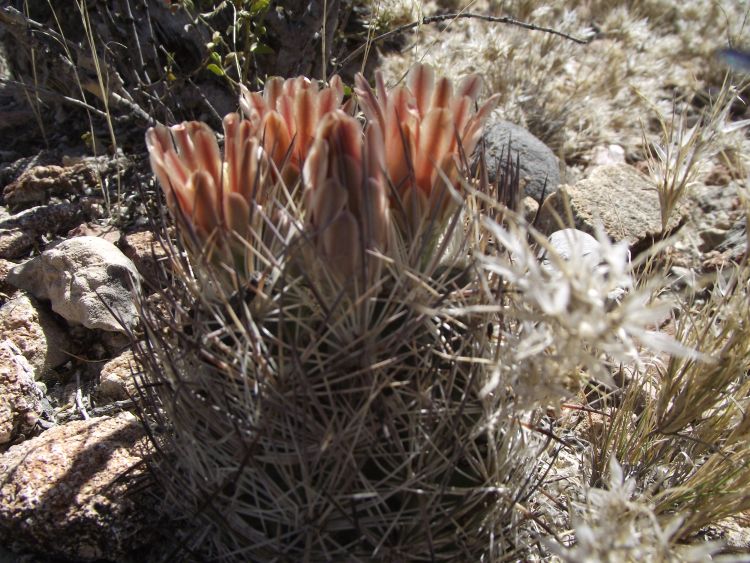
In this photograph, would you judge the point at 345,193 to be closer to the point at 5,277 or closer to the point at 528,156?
the point at 5,277

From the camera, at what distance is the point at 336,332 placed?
123 centimetres

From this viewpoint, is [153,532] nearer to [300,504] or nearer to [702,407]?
[300,504]

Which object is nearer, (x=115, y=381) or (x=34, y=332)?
(x=115, y=381)

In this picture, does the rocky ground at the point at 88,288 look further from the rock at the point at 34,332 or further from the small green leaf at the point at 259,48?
the small green leaf at the point at 259,48

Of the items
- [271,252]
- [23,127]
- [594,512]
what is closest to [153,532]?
[271,252]

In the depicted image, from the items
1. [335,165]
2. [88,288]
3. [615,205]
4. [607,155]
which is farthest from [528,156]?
[335,165]

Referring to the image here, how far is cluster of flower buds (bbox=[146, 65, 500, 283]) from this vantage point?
1.17 m

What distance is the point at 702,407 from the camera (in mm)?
1813

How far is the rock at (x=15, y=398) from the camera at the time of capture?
200cm

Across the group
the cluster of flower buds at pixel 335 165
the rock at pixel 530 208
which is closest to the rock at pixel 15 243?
the cluster of flower buds at pixel 335 165

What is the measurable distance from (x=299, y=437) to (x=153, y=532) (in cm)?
73

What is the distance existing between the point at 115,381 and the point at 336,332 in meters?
1.25

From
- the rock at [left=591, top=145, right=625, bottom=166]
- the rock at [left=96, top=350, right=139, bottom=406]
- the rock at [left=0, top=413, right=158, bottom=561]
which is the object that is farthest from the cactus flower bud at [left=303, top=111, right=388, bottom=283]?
the rock at [left=591, top=145, right=625, bottom=166]

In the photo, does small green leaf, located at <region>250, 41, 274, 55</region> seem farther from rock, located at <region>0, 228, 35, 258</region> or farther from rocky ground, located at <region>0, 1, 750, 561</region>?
rock, located at <region>0, 228, 35, 258</region>
